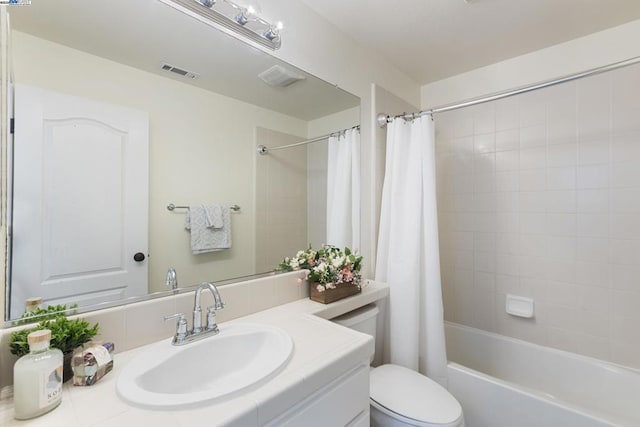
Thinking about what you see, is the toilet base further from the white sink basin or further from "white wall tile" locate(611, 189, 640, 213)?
"white wall tile" locate(611, 189, 640, 213)

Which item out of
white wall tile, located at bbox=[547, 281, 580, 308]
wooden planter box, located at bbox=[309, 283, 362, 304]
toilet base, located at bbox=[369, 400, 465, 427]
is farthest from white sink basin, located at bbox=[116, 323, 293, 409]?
white wall tile, located at bbox=[547, 281, 580, 308]

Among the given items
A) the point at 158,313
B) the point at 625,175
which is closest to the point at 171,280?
the point at 158,313

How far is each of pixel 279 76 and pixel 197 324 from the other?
115 cm

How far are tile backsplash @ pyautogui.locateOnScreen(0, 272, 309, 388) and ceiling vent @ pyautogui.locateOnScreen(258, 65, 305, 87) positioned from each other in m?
0.93

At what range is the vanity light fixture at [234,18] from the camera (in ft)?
3.39

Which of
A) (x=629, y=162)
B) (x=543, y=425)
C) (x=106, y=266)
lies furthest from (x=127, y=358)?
(x=629, y=162)

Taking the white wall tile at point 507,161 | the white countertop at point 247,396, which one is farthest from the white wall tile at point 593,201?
the white countertop at point 247,396

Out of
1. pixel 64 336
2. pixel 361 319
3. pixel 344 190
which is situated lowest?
pixel 361 319

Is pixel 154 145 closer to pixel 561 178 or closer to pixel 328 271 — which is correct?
pixel 328 271

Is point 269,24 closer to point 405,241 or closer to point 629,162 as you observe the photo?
point 405,241

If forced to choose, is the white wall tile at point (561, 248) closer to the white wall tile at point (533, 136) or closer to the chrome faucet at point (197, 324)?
the white wall tile at point (533, 136)

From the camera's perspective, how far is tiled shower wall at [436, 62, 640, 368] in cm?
165

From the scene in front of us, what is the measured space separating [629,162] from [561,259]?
0.67 m

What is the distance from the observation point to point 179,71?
3.52ft
